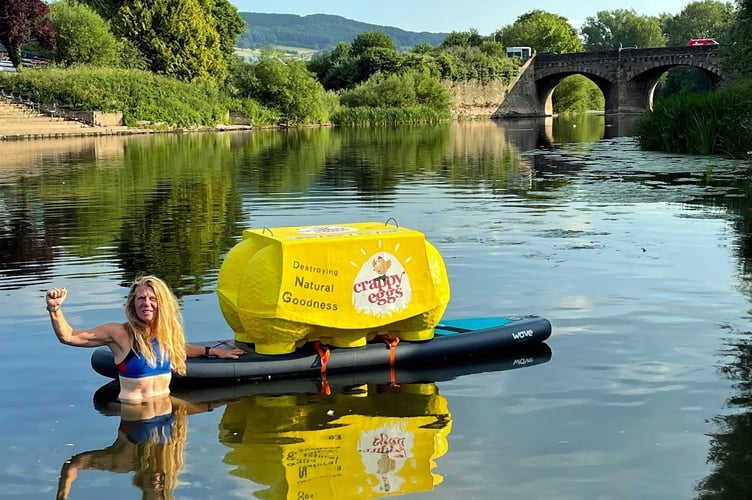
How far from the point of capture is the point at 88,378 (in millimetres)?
7586

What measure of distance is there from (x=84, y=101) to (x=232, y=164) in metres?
26.8

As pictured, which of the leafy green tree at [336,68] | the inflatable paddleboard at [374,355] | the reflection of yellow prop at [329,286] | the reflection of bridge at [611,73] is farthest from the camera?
the leafy green tree at [336,68]

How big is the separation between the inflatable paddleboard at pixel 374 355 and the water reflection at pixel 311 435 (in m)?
0.08

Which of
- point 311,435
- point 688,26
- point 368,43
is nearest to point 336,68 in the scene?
point 368,43

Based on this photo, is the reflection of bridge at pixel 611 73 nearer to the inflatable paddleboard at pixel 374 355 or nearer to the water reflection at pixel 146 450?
the inflatable paddleboard at pixel 374 355

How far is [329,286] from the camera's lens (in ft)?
24.1

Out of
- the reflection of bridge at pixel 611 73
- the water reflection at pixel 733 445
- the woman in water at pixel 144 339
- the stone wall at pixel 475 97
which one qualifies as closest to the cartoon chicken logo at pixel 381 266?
the woman in water at pixel 144 339

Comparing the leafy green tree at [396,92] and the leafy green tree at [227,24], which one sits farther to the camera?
the leafy green tree at [227,24]

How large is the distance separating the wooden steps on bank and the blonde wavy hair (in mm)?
43874

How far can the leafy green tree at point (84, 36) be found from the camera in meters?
60.2

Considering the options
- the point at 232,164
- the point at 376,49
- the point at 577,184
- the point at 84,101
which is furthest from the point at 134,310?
the point at 376,49

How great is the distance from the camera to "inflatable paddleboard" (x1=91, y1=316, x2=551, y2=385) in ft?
24.1

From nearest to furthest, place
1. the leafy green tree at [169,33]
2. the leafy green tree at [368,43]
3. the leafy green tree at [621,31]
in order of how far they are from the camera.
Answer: the leafy green tree at [169,33] → the leafy green tree at [368,43] → the leafy green tree at [621,31]

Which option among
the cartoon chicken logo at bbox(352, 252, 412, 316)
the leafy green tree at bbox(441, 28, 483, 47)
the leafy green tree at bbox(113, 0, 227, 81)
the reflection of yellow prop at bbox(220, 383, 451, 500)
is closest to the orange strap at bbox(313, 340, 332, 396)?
the reflection of yellow prop at bbox(220, 383, 451, 500)
